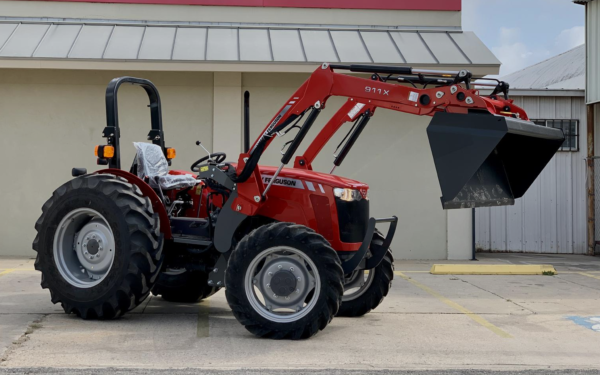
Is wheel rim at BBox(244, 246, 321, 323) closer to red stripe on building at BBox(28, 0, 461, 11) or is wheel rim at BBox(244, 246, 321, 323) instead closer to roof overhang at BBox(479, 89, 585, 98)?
red stripe on building at BBox(28, 0, 461, 11)

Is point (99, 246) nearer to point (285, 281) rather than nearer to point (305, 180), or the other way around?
point (285, 281)

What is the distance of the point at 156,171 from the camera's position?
806 cm

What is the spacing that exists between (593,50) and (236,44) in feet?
27.9

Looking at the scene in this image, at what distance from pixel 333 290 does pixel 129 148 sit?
8323mm

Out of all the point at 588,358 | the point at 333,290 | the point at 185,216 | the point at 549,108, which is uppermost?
the point at 549,108

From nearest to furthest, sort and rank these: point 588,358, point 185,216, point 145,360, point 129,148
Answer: point 145,360 < point 588,358 < point 185,216 < point 129,148

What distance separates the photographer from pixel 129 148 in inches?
545

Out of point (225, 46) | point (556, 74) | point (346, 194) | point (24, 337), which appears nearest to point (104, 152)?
point (24, 337)

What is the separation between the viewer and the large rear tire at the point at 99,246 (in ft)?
23.2

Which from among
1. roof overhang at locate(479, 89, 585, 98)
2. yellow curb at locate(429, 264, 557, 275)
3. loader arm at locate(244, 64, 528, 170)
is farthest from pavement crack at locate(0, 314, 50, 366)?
roof overhang at locate(479, 89, 585, 98)

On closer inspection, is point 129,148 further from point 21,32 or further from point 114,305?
point 114,305

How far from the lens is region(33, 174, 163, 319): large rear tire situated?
23.2 ft

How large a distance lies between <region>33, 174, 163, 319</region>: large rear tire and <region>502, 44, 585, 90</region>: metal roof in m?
14.9

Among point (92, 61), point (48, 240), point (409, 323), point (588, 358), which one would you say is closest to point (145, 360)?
point (48, 240)
